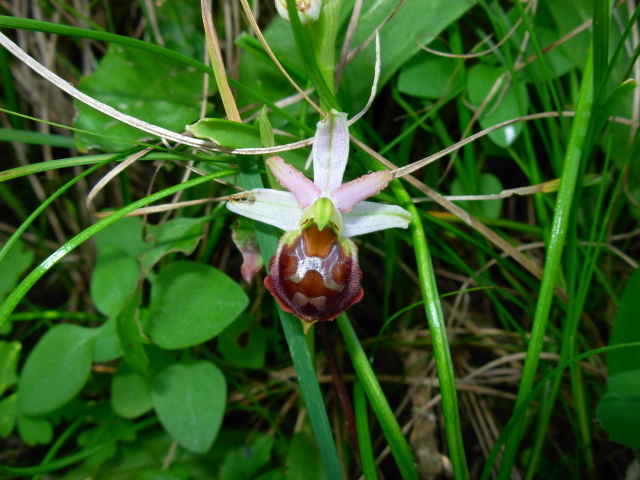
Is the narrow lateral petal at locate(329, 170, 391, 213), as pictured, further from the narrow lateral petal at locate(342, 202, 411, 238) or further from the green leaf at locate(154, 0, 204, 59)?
the green leaf at locate(154, 0, 204, 59)

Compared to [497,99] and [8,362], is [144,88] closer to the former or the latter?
[8,362]

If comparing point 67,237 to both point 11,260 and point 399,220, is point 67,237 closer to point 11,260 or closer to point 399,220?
point 11,260

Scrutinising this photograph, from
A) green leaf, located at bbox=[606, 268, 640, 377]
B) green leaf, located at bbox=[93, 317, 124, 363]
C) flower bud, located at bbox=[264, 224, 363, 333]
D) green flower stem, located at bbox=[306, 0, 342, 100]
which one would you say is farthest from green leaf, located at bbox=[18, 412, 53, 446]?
green leaf, located at bbox=[606, 268, 640, 377]

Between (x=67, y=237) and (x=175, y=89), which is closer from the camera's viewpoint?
(x=175, y=89)

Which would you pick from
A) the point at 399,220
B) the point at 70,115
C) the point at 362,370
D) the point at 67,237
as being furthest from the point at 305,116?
the point at 67,237

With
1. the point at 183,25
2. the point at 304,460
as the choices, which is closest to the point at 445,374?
the point at 304,460

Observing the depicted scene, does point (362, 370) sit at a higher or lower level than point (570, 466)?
higher

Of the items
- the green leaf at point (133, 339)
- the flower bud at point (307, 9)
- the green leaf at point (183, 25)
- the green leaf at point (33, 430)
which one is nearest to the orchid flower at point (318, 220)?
the flower bud at point (307, 9)
